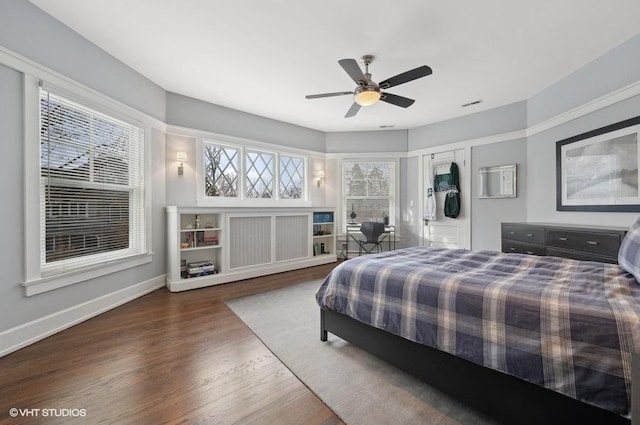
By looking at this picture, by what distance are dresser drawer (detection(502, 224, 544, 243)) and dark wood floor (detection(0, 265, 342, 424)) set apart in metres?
3.20

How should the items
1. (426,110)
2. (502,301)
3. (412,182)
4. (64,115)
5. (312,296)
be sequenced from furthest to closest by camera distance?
(412,182)
(426,110)
(312,296)
(64,115)
(502,301)

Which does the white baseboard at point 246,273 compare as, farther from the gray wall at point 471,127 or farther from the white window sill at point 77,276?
the gray wall at point 471,127

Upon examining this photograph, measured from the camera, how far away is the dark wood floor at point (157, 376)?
1.42 metres

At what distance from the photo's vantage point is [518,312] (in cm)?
121

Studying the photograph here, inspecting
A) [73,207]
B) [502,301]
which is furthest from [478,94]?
[73,207]

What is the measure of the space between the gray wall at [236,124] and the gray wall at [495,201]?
2888mm

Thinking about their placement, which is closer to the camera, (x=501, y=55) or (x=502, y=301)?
(x=502, y=301)

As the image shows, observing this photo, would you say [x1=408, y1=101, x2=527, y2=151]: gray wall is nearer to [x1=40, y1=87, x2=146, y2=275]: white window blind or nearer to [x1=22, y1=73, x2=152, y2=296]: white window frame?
[x1=40, y1=87, x2=146, y2=275]: white window blind

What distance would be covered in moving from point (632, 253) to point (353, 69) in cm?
222

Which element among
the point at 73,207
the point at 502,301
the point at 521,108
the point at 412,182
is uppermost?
the point at 521,108

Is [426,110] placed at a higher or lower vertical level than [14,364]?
higher

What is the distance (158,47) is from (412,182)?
4483mm

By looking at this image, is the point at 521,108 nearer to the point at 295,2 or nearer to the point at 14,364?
the point at 295,2

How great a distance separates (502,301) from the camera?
4.17 feet
